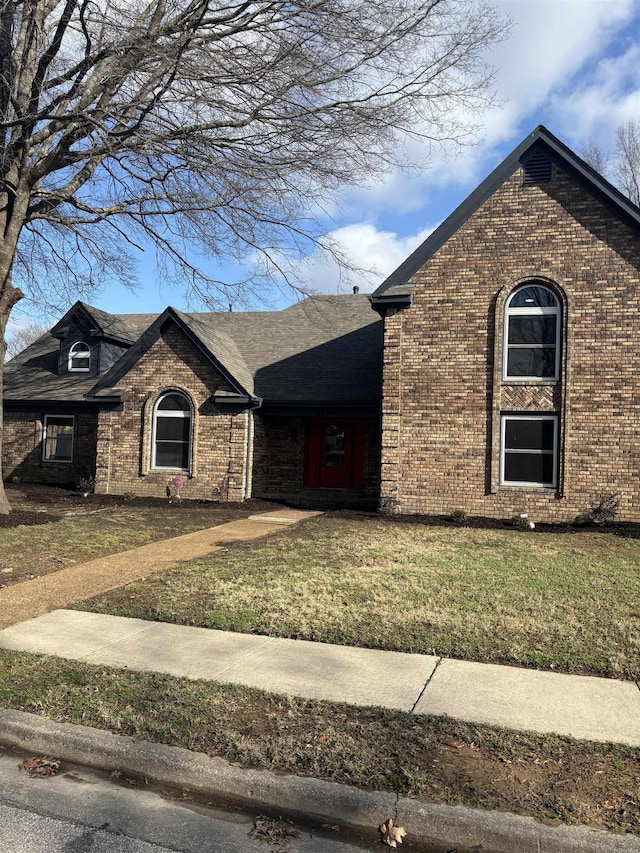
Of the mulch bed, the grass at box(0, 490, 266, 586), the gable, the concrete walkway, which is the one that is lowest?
the concrete walkway

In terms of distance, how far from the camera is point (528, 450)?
45.9ft

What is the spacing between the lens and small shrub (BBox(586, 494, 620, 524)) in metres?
13.1

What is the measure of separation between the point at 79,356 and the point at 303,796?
68.1 feet

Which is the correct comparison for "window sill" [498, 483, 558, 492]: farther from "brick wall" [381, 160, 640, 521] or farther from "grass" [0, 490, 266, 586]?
"grass" [0, 490, 266, 586]

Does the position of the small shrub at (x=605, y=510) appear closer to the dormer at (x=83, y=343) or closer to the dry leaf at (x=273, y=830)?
the dry leaf at (x=273, y=830)

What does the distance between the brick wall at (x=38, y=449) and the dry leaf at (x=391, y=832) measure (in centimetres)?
1827

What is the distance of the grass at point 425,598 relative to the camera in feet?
18.1

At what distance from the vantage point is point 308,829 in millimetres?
3184

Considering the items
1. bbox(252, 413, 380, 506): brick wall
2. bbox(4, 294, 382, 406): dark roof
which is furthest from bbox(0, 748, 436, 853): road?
bbox(252, 413, 380, 506): brick wall

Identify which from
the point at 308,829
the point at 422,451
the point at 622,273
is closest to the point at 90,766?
the point at 308,829

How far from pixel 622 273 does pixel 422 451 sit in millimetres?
5601

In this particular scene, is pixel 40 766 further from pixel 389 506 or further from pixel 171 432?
pixel 171 432

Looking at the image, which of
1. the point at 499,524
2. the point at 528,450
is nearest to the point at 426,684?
the point at 499,524

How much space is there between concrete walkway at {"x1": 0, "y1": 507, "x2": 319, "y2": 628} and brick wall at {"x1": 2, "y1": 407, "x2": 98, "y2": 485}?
30.4 feet
